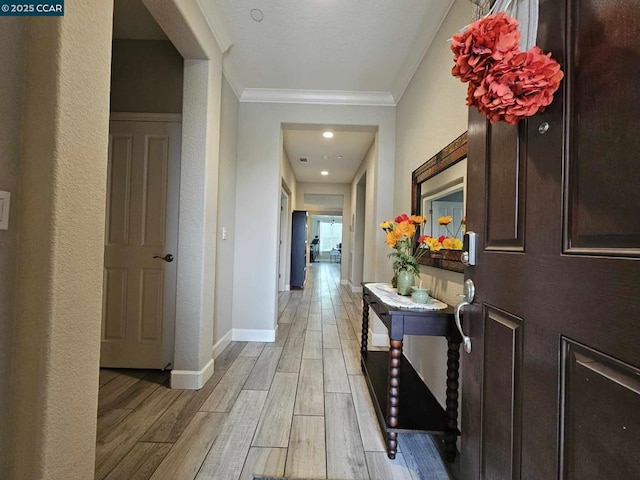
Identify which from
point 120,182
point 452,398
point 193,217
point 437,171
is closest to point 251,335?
point 193,217

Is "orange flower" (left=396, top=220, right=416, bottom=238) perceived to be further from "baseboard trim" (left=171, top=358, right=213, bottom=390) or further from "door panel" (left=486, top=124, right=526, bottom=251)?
"baseboard trim" (left=171, top=358, right=213, bottom=390)

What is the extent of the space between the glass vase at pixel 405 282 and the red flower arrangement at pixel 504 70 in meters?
1.30

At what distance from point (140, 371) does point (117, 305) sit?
1.85ft

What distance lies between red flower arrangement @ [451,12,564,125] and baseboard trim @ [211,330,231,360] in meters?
2.59

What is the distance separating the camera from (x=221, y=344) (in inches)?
109

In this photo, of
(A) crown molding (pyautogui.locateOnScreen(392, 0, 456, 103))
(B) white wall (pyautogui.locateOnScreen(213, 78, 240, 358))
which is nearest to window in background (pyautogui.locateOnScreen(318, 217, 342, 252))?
(B) white wall (pyautogui.locateOnScreen(213, 78, 240, 358))

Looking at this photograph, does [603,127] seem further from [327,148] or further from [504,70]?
[327,148]

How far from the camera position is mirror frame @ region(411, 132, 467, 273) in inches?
64.4

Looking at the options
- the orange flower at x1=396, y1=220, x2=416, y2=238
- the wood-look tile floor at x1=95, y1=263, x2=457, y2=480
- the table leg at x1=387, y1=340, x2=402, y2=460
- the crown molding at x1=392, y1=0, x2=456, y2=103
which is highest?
the crown molding at x1=392, y1=0, x2=456, y2=103

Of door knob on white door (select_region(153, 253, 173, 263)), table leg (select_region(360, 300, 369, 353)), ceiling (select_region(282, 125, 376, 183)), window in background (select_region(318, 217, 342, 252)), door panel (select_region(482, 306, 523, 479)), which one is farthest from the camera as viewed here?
window in background (select_region(318, 217, 342, 252))

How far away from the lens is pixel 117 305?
7.66 feet

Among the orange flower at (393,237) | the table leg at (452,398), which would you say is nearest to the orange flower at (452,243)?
the orange flower at (393,237)

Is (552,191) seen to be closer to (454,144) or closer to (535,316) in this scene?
(535,316)

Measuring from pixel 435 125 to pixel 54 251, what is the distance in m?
2.14
